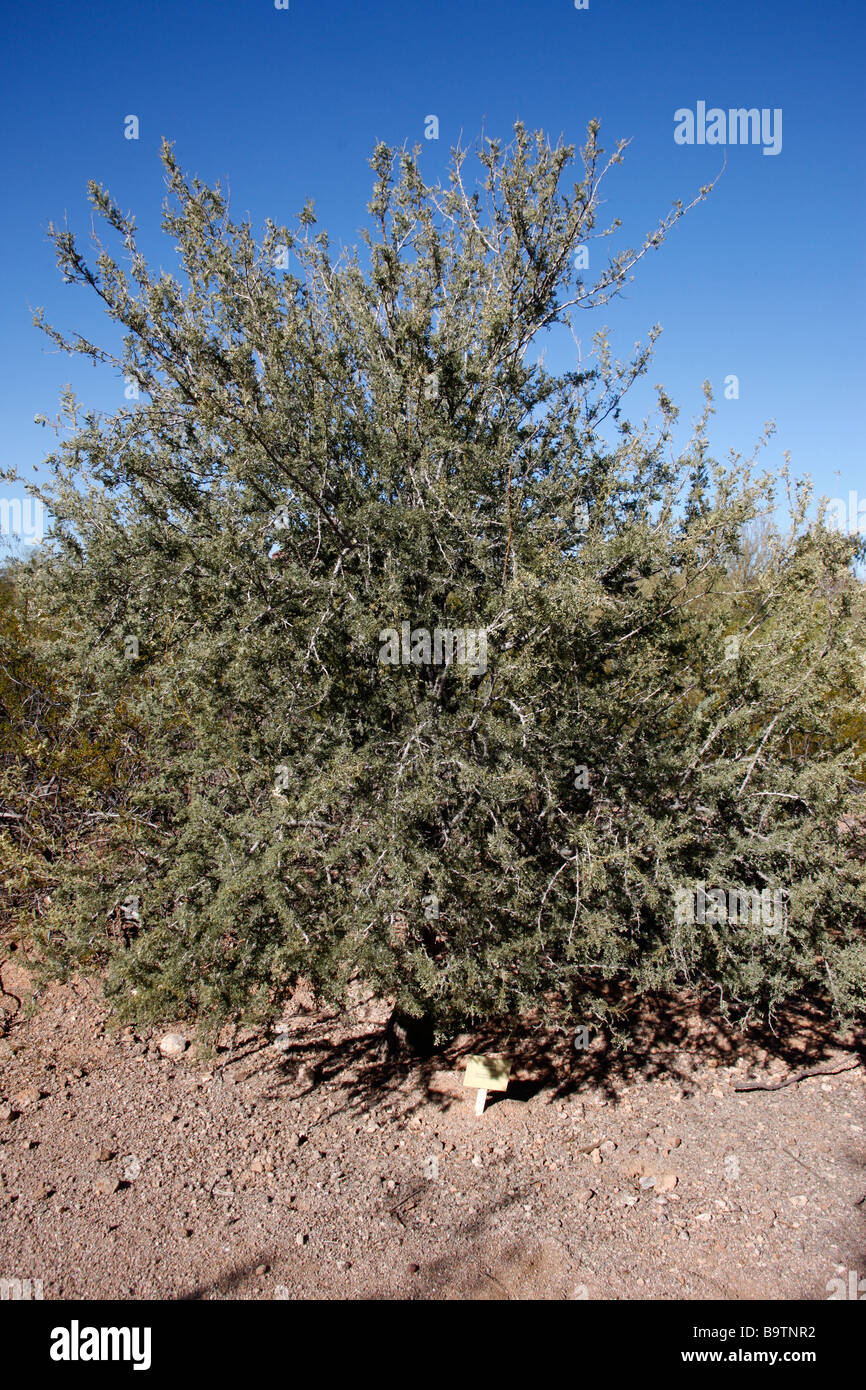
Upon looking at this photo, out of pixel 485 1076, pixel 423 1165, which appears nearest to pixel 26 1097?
pixel 423 1165

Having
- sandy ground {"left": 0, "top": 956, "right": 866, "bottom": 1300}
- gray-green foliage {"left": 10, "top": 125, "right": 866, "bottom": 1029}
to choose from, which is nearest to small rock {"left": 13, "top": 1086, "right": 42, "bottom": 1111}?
sandy ground {"left": 0, "top": 956, "right": 866, "bottom": 1300}

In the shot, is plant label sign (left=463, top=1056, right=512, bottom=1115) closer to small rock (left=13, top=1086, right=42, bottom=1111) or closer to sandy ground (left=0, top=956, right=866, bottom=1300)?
sandy ground (left=0, top=956, right=866, bottom=1300)

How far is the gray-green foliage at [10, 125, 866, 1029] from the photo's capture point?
4.06 metres

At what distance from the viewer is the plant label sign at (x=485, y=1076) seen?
476 centimetres

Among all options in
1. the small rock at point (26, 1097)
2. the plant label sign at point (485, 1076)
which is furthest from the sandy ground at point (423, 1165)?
the plant label sign at point (485, 1076)

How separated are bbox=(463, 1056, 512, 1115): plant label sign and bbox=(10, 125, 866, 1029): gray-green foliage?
0.40m

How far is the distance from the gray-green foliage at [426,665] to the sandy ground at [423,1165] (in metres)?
0.91

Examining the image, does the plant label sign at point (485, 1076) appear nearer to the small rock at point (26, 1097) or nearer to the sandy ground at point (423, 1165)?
the sandy ground at point (423, 1165)

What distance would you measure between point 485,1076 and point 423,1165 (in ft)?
1.99

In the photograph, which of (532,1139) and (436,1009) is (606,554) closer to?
(436,1009)

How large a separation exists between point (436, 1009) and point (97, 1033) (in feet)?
10.5

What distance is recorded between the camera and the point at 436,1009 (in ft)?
14.6

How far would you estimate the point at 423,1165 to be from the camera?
457cm
